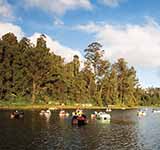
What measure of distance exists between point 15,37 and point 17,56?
32.6 ft

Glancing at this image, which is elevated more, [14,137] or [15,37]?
[15,37]

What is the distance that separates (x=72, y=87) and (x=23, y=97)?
2610cm

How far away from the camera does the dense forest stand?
464 feet

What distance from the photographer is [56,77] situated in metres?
154

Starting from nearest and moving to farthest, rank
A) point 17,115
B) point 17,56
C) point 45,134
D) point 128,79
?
1. point 45,134
2. point 17,115
3. point 17,56
4. point 128,79

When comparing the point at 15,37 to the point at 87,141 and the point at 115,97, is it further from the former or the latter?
the point at 87,141

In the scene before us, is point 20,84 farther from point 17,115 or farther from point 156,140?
point 156,140

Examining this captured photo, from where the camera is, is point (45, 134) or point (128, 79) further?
point (128, 79)

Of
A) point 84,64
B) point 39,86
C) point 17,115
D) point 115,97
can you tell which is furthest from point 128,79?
point 17,115

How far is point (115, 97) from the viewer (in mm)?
179500

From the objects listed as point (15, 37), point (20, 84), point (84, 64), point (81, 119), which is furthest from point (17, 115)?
point (84, 64)

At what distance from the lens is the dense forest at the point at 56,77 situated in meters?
141

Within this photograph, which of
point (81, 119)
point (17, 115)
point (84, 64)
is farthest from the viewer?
point (84, 64)

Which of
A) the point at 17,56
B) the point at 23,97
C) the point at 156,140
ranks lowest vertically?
the point at 156,140
